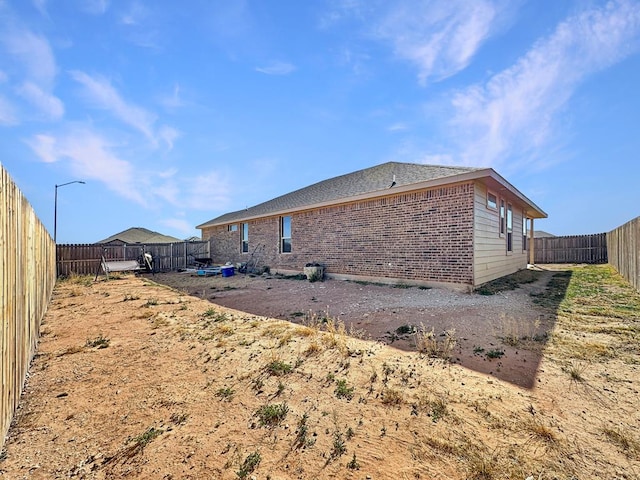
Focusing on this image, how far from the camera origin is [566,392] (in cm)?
275

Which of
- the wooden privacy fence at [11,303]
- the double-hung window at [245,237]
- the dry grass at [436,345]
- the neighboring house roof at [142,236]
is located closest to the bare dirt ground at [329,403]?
the dry grass at [436,345]

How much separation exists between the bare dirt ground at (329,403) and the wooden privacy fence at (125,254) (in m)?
12.9

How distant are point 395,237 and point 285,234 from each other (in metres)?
6.26

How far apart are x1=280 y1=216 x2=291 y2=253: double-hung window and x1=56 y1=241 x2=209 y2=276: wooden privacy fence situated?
838cm

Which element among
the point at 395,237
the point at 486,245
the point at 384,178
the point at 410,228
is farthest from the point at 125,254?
the point at 486,245

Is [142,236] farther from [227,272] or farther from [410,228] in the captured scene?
[410,228]

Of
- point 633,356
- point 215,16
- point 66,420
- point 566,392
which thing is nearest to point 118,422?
point 66,420

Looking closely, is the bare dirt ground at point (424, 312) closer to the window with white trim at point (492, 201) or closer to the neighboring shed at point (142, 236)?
the window with white trim at point (492, 201)

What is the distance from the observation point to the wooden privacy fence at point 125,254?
49.3 ft

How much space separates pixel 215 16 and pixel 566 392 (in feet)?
31.4

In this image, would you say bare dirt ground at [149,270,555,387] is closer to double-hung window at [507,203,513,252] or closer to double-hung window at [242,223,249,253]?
double-hung window at [507,203,513,252]

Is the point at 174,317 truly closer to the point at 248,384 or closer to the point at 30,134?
the point at 248,384

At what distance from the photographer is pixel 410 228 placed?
902 cm

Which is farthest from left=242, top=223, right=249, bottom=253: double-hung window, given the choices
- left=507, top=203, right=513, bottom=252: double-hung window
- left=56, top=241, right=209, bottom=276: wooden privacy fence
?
left=507, top=203, right=513, bottom=252: double-hung window
